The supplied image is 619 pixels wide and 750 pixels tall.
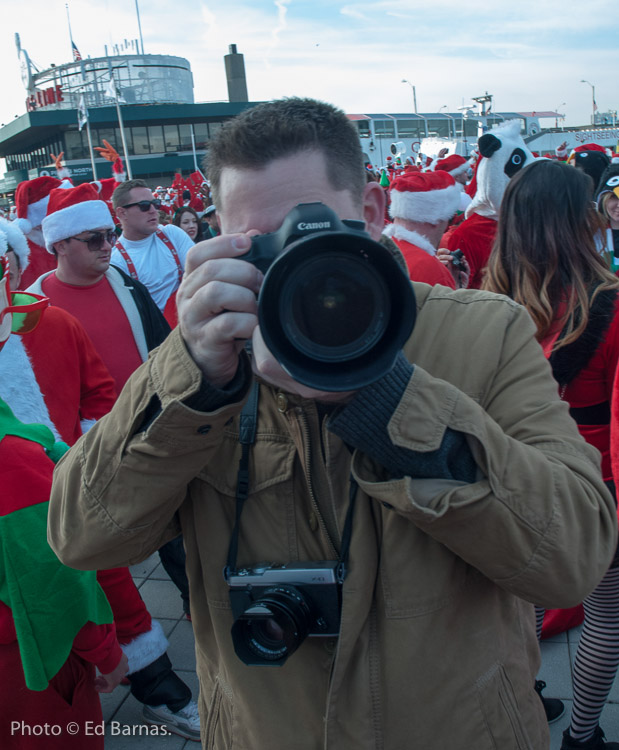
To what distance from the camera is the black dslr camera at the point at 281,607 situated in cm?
100

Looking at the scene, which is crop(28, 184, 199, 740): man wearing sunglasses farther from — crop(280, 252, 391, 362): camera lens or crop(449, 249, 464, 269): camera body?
crop(280, 252, 391, 362): camera lens

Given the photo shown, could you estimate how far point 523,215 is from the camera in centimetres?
231

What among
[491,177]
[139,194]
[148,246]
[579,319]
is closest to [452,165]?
[491,177]

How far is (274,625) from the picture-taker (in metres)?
1.03

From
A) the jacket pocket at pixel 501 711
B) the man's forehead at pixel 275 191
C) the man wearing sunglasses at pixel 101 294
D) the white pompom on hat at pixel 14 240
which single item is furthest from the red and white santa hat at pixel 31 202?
the jacket pocket at pixel 501 711

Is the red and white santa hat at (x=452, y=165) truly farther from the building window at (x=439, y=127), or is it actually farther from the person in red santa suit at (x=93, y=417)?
the building window at (x=439, y=127)

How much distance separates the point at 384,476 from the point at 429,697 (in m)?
0.39

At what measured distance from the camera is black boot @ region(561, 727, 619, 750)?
87.5 inches

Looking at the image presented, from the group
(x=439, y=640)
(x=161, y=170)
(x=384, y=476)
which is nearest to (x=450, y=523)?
(x=384, y=476)

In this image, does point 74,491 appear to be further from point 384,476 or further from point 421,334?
point 421,334

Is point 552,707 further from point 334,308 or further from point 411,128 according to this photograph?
point 411,128

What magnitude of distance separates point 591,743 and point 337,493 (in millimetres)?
1830

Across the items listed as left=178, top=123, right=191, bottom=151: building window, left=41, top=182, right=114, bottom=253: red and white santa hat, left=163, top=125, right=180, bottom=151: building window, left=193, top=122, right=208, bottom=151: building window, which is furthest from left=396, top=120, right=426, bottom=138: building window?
left=41, top=182, right=114, bottom=253: red and white santa hat

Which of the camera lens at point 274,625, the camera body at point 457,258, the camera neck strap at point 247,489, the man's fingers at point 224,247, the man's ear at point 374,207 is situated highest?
the man's ear at point 374,207
